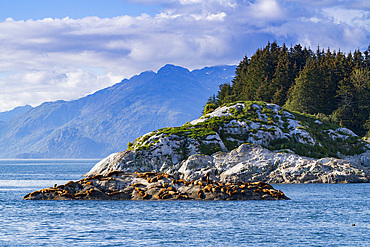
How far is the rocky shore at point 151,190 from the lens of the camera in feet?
183

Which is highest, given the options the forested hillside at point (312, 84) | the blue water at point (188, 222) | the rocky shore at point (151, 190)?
the forested hillside at point (312, 84)

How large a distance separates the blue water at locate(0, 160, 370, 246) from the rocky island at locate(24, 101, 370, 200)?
1527cm

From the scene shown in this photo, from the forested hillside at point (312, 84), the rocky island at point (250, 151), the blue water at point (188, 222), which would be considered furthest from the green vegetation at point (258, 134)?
the blue water at point (188, 222)

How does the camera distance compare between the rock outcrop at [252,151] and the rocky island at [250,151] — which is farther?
the rock outcrop at [252,151]

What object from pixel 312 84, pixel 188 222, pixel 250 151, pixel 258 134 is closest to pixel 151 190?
pixel 188 222

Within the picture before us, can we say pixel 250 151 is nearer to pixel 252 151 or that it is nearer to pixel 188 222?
pixel 252 151

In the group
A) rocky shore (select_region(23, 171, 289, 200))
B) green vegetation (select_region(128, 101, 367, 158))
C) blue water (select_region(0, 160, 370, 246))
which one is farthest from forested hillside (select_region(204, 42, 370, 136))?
blue water (select_region(0, 160, 370, 246))

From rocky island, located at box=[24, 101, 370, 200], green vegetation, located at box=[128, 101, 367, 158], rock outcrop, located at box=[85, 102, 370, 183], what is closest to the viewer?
rocky island, located at box=[24, 101, 370, 200]

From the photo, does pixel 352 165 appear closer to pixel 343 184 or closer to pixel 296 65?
pixel 343 184

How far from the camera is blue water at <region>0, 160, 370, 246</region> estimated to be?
1350 inches

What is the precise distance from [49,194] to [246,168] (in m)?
29.6

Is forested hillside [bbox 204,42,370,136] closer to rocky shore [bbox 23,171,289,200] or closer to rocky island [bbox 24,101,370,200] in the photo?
rocky island [bbox 24,101,370,200]

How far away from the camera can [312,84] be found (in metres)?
118

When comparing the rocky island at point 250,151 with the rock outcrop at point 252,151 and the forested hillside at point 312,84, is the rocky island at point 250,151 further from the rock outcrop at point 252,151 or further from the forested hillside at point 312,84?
the forested hillside at point 312,84
